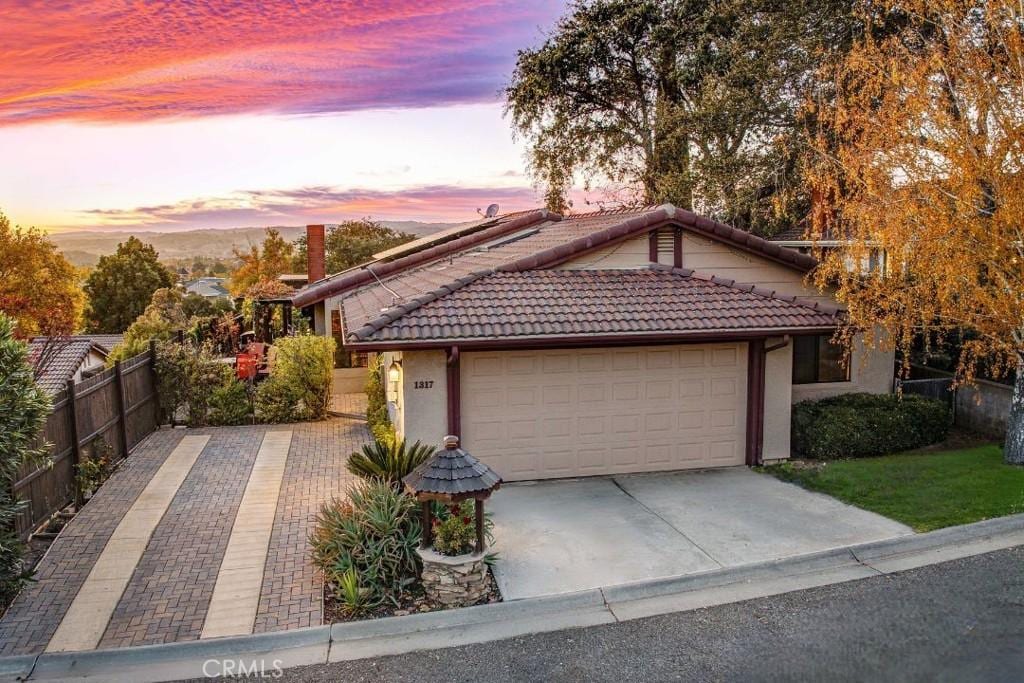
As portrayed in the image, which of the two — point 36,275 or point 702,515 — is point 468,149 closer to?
point 702,515

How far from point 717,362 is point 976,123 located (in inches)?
213

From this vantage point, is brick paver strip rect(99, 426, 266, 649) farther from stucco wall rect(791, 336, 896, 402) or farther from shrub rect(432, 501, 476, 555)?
stucco wall rect(791, 336, 896, 402)

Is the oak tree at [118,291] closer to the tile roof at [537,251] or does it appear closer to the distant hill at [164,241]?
the distant hill at [164,241]

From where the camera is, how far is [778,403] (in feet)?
43.9

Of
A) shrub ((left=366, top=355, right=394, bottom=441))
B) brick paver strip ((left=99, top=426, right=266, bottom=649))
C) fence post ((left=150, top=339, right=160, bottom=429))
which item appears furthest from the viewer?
fence post ((left=150, top=339, right=160, bottom=429))

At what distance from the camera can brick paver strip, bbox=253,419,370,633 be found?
7934 millimetres

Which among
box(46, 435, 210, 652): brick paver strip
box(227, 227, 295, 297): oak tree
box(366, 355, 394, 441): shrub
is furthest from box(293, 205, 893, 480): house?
box(227, 227, 295, 297): oak tree

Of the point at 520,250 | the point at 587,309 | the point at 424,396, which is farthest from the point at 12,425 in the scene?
the point at 520,250

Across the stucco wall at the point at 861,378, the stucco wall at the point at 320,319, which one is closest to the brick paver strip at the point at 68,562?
the stucco wall at the point at 320,319

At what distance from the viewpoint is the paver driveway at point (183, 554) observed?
7.68 meters

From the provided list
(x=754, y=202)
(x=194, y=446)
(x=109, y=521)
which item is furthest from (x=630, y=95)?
(x=109, y=521)

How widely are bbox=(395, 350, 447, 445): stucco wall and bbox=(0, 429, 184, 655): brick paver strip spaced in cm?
434

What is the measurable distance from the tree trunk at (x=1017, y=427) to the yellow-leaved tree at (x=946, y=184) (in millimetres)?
18

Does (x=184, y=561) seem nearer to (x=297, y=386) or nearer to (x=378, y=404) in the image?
(x=378, y=404)
